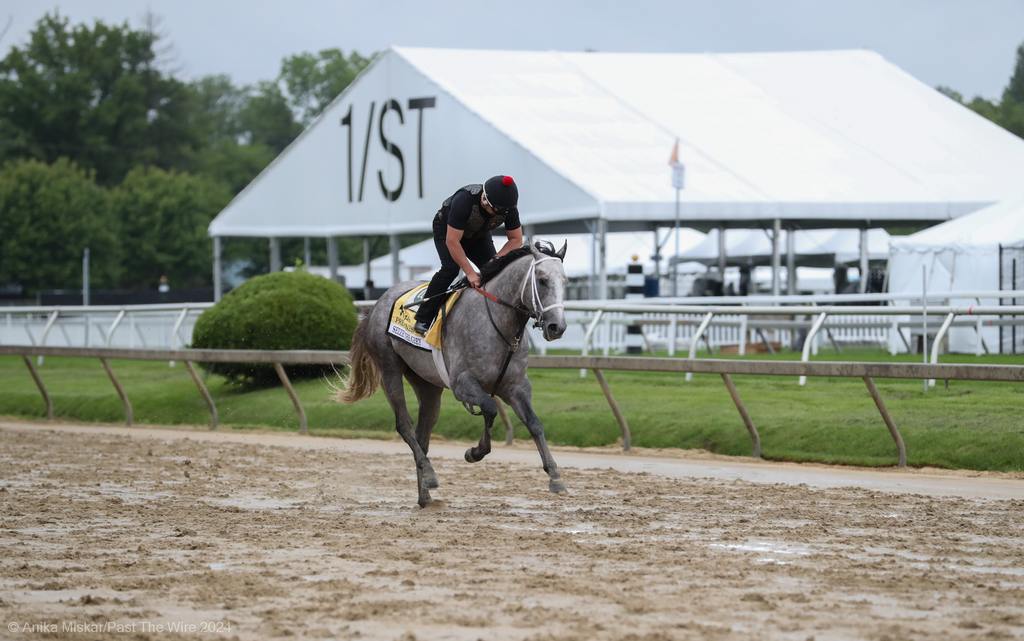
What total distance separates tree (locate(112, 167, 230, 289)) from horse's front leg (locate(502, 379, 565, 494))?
191 feet

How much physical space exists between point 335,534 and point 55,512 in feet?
7.15

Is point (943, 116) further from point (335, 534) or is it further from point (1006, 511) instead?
point (335, 534)

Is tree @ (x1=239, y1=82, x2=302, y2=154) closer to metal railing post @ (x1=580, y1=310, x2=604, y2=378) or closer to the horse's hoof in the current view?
metal railing post @ (x1=580, y1=310, x2=604, y2=378)

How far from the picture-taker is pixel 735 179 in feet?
92.0

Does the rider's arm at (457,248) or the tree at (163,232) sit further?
the tree at (163,232)

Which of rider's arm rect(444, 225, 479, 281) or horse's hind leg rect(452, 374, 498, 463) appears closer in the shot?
horse's hind leg rect(452, 374, 498, 463)

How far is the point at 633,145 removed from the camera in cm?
2867

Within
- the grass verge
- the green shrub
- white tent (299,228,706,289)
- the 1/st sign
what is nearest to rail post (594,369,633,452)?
the grass verge

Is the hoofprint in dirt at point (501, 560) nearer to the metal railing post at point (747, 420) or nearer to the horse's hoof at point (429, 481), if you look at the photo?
the horse's hoof at point (429, 481)

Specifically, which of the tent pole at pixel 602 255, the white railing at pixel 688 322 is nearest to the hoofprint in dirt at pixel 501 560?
the white railing at pixel 688 322

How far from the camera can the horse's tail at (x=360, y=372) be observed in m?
11.3

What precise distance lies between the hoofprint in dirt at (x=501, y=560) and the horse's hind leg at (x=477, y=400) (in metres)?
0.37

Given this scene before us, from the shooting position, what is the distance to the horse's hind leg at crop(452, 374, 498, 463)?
31.6 feet

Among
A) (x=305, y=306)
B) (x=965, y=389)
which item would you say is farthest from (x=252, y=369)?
(x=965, y=389)
